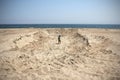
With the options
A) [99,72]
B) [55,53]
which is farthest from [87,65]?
[55,53]

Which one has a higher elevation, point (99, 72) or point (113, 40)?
point (113, 40)

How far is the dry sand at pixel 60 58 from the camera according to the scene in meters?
4.88

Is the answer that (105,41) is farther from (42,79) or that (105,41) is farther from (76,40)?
(42,79)

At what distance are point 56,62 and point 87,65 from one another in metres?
1.17

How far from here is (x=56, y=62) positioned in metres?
5.98

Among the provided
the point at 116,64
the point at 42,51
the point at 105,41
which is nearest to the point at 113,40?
the point at 105,41

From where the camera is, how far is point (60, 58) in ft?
21.0

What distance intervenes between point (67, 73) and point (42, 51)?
Result: 8.57 feet

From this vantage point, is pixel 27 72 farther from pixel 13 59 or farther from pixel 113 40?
pixel 113 40

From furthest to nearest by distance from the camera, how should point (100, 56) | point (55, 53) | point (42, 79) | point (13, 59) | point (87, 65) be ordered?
point (55, 53)
point (100, 56)
point (13, 59)
point (87, 65)
point (42, 79)

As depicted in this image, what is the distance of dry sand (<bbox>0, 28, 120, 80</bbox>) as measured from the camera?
4883 millimetres

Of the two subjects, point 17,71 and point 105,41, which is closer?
point 17,71

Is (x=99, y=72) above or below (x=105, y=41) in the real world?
below

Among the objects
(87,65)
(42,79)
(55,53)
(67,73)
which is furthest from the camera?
(55,53)
